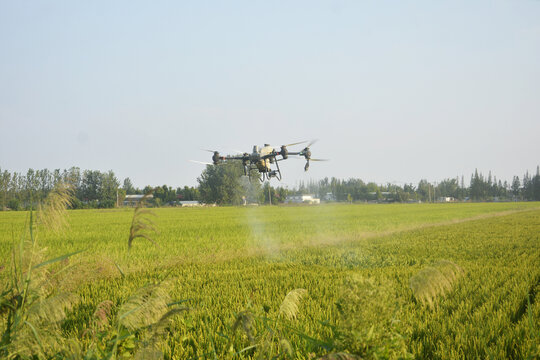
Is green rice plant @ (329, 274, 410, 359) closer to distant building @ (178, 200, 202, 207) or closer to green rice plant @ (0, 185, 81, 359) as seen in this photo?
green rice plant @ (0, 185, 81, 359)

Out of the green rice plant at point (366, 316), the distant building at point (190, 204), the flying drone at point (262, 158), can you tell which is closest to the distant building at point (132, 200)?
the green rice plant at point (366, 316)

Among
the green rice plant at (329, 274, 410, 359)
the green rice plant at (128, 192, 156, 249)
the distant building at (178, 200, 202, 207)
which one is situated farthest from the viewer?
the distant building at (178, 200, 202, 207)

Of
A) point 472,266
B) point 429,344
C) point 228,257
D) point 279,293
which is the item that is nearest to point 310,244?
point 228,257

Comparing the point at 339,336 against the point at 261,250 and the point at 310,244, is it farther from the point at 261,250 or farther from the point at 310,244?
the point at 310,244

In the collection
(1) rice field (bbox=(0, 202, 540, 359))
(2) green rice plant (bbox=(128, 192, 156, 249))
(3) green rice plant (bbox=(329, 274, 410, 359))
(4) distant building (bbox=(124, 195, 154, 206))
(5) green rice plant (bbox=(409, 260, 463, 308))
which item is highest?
(4) distant building (bbox=(124, 195, 154, 206))

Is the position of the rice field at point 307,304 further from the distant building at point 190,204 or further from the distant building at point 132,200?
the distant building at point 190,204

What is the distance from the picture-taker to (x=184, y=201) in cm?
14675

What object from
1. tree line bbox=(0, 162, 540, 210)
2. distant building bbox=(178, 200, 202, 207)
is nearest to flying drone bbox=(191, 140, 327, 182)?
tree line bbox=(0, 162, 540, 210)

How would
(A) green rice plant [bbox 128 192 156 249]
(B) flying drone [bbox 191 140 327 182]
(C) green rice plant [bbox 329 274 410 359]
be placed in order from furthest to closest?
(B) flying drone [bbox 191 140 327 182] → (C) green rice plant [bbox 329 274 410 359] → (A) green rice plant [bbox 128 192 156 249]

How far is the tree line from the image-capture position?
1163cm

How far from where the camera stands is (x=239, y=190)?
2644cm

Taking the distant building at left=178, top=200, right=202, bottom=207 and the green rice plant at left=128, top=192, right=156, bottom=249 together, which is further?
the distant building at left=178, top=200, right=202, bottom=207

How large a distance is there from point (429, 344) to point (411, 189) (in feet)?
→ 620

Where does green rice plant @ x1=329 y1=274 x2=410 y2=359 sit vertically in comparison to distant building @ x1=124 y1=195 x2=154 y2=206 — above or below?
below
